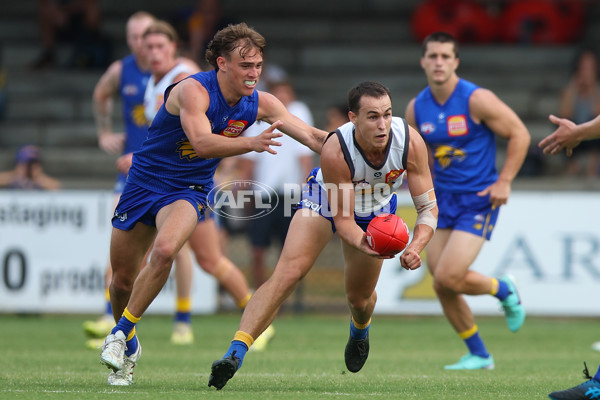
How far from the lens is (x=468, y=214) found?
29.2 feet

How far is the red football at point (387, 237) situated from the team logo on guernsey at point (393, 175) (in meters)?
0.40

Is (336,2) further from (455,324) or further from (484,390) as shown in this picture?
(484,390)

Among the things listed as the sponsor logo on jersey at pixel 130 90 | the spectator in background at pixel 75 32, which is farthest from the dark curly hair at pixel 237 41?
the spectator in background at pixel 75 32

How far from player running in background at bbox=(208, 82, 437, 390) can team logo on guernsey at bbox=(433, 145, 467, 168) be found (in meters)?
1.88

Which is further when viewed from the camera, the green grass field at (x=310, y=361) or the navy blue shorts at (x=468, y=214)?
the navy blue shorts at (x=468, y=214)

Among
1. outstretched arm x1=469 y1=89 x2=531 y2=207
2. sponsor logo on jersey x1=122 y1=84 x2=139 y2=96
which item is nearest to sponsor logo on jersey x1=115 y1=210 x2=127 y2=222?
outstretched arm x1=469 y1=89 x2=531 y2=207

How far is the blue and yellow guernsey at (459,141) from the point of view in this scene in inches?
352

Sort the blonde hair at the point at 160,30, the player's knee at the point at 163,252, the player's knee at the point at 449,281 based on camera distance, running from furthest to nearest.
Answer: the blonde hair at the point at 160,30
the player's knee at the point at 449,281
the player's knee at the point at 163,252

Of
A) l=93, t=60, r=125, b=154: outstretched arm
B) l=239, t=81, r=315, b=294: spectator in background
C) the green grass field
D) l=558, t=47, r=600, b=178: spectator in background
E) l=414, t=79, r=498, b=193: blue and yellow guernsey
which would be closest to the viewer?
the green grass field

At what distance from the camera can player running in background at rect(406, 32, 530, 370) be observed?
8828mm

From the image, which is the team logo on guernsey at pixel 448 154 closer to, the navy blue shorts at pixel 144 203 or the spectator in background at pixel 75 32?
the navy blue shorts at pixel 144 203

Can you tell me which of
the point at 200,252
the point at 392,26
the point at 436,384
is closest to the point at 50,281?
the point at 200,252

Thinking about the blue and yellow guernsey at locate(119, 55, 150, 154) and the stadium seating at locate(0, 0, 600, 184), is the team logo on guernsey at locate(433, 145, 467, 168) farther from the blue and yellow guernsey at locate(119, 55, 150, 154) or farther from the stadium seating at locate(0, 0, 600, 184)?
the stadium seating at locate(0, 0, 600, 184)

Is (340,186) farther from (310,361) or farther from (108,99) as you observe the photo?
(108,99)
